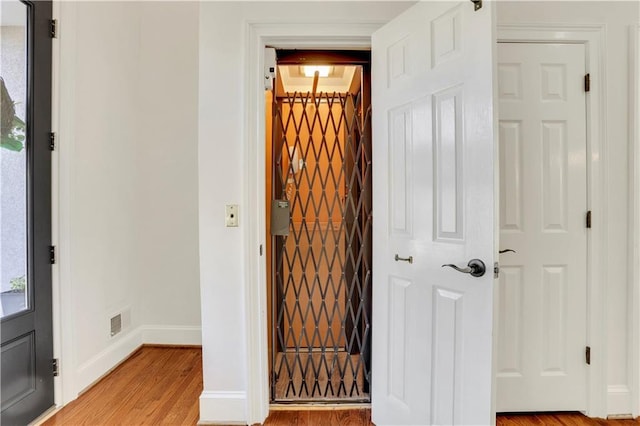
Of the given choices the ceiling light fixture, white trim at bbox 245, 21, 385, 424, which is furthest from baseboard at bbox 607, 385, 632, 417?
the ceiling light fixture

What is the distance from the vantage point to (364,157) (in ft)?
6.01

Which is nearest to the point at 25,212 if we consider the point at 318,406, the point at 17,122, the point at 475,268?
the point at 17,122

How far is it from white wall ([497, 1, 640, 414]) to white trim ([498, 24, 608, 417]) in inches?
1.1

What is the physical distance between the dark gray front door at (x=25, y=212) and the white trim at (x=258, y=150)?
3.30 feet

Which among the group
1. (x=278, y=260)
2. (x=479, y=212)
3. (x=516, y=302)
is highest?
(x=479, y=212)

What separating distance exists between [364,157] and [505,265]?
0.99m

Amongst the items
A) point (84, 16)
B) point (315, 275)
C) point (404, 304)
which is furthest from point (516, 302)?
point (84, 16)

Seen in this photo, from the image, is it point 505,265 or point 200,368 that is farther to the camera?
point 200,368

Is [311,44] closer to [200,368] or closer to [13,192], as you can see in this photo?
[13,192]

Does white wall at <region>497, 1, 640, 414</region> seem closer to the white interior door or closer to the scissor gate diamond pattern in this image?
the white interior door

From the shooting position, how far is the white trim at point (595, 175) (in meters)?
1.60

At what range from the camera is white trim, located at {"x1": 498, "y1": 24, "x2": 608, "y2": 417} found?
1604 millimetres

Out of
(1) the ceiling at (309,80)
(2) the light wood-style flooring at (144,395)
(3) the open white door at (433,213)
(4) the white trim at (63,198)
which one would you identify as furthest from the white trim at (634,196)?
(4) the white trim at (63,198)

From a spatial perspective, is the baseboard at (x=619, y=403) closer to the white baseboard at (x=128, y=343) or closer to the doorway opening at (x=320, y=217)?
the doorway opening at (x=320, y=217)
